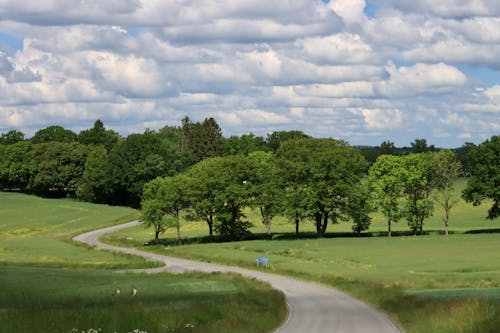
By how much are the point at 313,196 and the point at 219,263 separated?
25.6 metres

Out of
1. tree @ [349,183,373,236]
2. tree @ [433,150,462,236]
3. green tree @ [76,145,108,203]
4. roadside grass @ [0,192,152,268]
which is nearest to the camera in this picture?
roadside grass @ [0,192,152,268]

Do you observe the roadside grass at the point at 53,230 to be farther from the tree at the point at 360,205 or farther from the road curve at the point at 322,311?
the tree at the point at 360,205

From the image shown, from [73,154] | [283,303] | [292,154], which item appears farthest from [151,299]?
[73,154]

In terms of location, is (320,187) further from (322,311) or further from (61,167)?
(61,167)

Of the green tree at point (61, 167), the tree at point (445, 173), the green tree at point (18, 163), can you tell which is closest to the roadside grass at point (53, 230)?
the green tree at point (61, 167)

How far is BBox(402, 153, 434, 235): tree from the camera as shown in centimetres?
10273

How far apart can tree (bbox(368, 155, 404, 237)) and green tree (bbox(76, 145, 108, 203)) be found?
74373 mm

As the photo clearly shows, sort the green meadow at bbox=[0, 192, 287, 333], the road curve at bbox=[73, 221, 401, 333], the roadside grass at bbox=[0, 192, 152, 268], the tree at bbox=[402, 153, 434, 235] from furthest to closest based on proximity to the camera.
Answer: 1. the tree at bbox=[402, 153, 434, 235]
2. the roadside grass at bbox=[0, 192, 152, 268]
3. the road curve at bbox=[73, 221, 401, 333]
4. the green meadow at bbox=[0, 192, 287, 333]

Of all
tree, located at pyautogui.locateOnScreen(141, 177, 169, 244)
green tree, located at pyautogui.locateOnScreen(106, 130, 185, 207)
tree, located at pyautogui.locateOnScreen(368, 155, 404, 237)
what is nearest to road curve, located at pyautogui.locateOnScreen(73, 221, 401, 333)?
tree, located at pyautogui.locateOnScreen(141, 177, 169, 244)

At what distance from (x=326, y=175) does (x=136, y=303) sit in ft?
215

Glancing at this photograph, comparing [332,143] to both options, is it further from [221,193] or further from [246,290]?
[246,290]

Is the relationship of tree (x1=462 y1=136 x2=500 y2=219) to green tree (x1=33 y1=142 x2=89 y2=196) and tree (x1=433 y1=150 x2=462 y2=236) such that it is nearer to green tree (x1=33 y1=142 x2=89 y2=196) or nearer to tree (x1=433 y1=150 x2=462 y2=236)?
tree (x1=433 y1=150 x2=462 y2=236)

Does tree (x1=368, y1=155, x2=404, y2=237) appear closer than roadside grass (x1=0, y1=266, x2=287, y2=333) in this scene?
No

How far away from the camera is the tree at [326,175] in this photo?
9969 cm
